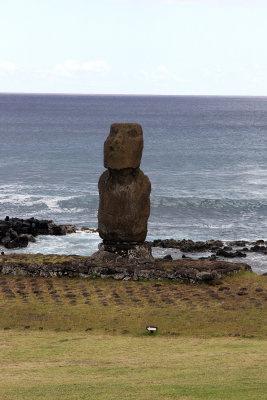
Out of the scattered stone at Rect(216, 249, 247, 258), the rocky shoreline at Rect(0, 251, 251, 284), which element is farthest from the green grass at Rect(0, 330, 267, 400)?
the scattered stone at Rect(216, 249, 247, 258)

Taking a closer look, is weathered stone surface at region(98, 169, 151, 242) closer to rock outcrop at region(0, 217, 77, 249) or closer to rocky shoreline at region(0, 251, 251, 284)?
rocky shoreline at region(0, 251, 251, 284)

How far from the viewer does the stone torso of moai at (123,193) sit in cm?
2383

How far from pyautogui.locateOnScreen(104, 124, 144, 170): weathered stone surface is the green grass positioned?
8314mm

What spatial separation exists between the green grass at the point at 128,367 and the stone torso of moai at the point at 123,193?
7710mm

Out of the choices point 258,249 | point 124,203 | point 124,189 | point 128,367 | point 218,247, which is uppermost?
point 124,189

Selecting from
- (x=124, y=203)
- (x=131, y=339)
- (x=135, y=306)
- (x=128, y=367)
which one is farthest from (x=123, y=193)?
(x=128, y=367)

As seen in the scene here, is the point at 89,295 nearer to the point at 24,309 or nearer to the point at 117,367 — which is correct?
the point at 24,309

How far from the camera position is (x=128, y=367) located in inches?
526

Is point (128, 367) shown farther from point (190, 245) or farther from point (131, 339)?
point (190, 245)

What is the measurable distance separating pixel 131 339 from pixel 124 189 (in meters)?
8.55

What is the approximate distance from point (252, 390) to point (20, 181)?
5471cm

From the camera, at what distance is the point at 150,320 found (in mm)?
18625

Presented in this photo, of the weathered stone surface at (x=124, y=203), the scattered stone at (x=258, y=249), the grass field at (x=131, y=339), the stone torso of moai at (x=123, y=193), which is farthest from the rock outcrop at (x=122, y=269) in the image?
the scattered stone at (x=258, y=249)

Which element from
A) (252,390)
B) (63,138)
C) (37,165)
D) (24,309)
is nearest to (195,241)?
(24,309)
